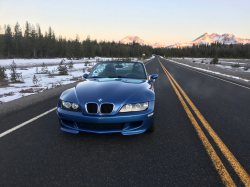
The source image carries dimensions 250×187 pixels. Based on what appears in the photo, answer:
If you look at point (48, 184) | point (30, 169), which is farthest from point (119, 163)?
point (30, 169)

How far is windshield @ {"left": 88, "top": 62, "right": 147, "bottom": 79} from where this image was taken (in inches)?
188

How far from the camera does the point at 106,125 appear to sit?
2.96 m

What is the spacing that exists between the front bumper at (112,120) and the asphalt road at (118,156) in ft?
0.89

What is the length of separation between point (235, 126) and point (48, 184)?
3.90 metres

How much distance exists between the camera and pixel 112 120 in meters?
2.90

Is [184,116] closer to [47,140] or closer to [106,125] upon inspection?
[106,125]

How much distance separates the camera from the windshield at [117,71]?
188 inches

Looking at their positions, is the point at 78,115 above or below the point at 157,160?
above

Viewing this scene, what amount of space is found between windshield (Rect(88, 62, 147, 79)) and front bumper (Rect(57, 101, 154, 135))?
5.57 feet

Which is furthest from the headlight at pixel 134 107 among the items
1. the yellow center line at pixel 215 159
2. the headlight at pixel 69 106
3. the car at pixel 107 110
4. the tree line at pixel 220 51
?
the tree line at pixel 220 51

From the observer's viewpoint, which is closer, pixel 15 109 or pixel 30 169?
pixel 30 169

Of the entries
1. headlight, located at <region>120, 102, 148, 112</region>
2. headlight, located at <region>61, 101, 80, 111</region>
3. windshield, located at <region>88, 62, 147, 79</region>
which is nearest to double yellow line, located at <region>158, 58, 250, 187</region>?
headlight, located at <region>120, 102, 148, 112</region>

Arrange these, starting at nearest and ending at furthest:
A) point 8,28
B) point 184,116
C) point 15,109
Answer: point 184,116, point 15,109, point 8,28

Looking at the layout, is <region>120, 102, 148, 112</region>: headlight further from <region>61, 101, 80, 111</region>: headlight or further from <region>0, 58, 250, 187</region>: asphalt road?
<region>61, 101, 80, 111</region>: headlight
